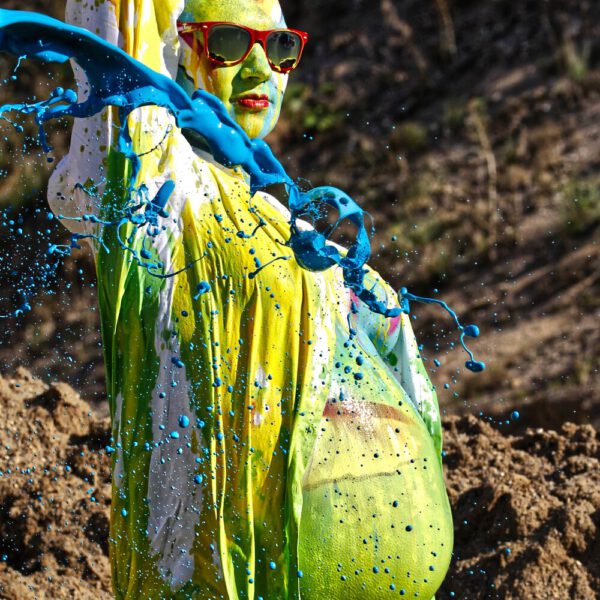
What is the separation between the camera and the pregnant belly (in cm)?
306

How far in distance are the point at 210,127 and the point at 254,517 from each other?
912 mm

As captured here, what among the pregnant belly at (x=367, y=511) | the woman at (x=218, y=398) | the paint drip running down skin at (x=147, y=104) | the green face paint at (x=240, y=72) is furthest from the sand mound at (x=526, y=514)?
the green face paint at (x=240, y=72)

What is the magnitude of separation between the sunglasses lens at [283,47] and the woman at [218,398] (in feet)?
1.12

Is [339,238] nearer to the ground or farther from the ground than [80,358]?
farther from the ground

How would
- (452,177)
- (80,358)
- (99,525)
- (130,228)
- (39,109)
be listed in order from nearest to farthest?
(39,109)
(130,228)
(99,525)
(80,358)
(452,177)

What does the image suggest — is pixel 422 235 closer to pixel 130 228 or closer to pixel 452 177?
pixel 452 177

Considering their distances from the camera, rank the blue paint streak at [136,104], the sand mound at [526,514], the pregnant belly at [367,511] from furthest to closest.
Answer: the sand mound at [526,514] < the pregnant belly at [367,511] < the blue paint streak at [136,104]

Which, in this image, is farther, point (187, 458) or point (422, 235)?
point (422, 235)

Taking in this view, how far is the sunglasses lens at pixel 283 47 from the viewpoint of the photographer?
332 cm


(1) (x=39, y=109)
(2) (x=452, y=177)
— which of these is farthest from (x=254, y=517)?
(2) (x=452, y=177)

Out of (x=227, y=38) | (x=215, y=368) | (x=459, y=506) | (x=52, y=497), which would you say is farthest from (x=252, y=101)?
(x=459, y=506)

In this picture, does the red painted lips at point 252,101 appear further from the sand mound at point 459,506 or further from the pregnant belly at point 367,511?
the sand mound at point 459,506

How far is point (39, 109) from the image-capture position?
9.02ft

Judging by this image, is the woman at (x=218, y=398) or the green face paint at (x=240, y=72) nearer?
the woman at (x=218, y=398)
